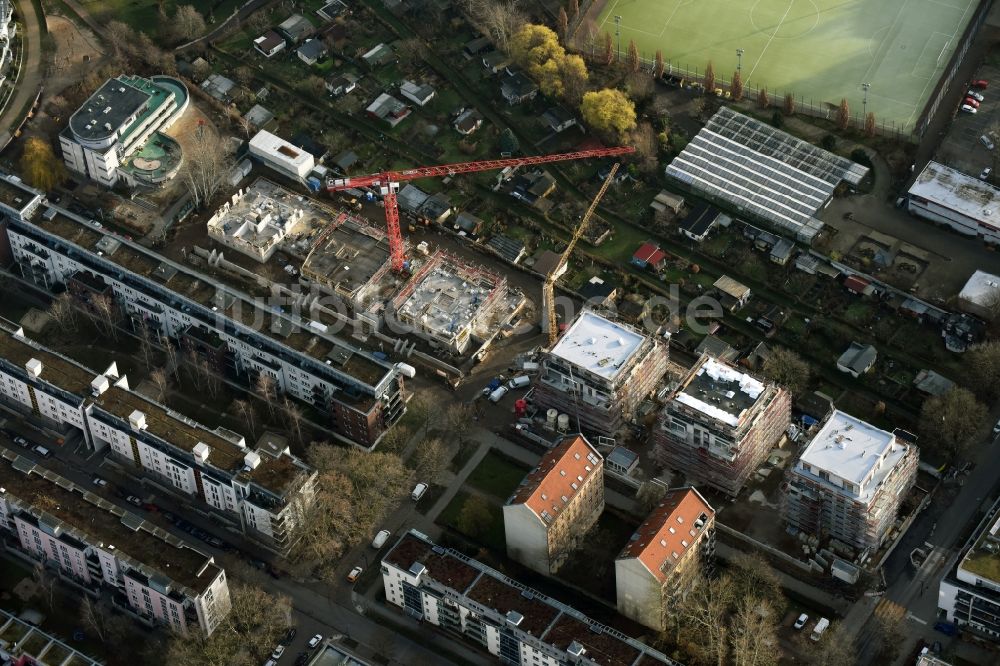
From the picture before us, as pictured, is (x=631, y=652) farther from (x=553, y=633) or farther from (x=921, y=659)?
(x=921, y=659)

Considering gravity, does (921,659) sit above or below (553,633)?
above

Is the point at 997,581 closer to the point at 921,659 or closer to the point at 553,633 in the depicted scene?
the point at 921,659

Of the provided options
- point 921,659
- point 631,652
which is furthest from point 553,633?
point 921,659

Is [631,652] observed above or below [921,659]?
below

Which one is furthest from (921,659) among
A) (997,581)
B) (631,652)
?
(631,652)

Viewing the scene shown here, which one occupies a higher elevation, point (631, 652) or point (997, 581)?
point (997, 581)
